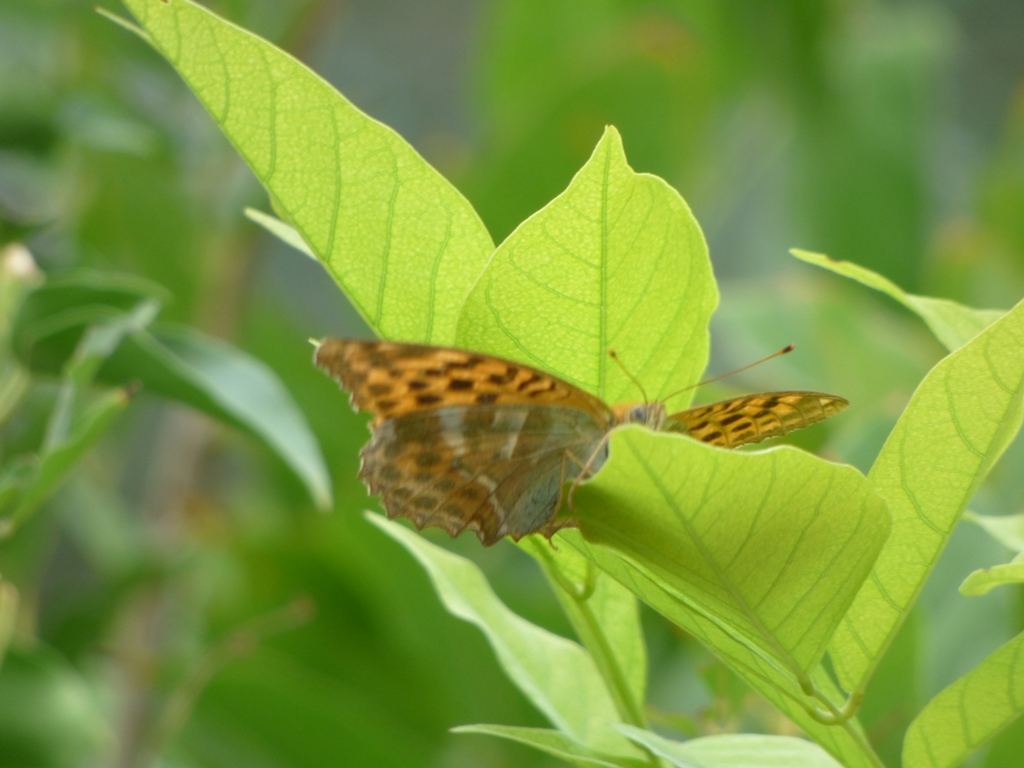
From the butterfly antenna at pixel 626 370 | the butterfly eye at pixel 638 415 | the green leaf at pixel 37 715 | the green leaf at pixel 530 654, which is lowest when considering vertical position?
the green leaf at pixel 37 715

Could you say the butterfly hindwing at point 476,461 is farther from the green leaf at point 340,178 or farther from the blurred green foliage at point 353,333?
the blurred green foliage at point 353,333

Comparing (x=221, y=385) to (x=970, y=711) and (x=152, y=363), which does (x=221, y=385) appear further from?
(x=970, y=711)

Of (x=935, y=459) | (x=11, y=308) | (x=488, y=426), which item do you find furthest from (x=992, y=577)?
(x=11, y=308)

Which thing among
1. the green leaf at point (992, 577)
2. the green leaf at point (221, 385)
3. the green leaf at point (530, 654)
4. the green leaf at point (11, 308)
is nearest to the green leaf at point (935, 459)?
the green leaf at point (992, 577)

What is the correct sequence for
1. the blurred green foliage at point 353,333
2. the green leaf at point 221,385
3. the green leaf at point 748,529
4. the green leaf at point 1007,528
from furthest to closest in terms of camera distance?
the blurred green foliage at point 353,333, the green leaf at point 221,385, the green leaf at point 1007,528, the green leaf at point 748,529

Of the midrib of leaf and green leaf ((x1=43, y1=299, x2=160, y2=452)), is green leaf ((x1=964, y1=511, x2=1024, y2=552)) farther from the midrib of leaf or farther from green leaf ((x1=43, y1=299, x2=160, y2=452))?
green leaf ((x1=43, y1=299, x2=160, y2=452))

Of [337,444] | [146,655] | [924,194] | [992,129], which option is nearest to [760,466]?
[146,655]
